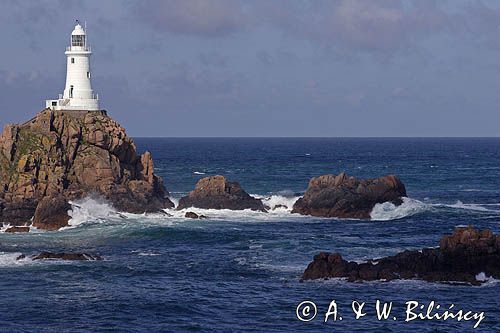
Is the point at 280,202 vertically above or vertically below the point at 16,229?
above

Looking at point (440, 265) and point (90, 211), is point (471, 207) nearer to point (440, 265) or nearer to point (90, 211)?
point (90, 211)

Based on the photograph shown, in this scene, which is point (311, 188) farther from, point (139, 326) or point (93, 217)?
point (139, 326)

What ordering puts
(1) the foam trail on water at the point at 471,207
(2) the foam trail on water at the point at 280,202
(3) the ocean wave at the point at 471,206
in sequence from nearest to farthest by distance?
(3) the ocean wave at the point at 471,206 → (2) the foam trail on water at the point at 280,202 → (1) the foam trail on water at the point at 471,207

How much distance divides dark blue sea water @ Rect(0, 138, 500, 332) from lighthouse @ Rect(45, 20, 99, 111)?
16179mm

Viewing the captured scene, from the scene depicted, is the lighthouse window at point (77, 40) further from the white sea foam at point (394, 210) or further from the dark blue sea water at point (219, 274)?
the white sea foam at point (394, 210)

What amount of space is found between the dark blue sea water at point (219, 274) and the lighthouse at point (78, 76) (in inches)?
637

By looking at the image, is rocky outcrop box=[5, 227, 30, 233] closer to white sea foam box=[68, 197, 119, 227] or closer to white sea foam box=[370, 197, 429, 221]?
white sea foam box=[68, 197, 119, 227]

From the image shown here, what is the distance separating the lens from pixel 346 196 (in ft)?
325

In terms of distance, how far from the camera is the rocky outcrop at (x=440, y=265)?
6272 centimetres

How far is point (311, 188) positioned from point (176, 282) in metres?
40.5

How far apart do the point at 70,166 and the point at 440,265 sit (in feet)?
151

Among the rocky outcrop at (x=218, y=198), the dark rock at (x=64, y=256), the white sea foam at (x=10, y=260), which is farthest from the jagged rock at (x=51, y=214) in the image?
the dark rock at (x=64, y=256)

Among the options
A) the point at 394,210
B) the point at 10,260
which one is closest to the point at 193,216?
the point at 394,210

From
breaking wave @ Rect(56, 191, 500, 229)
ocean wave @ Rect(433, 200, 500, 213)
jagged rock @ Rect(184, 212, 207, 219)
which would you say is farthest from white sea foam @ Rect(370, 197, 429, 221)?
jagged rock @ Rect(184, 212, 207, 219)
